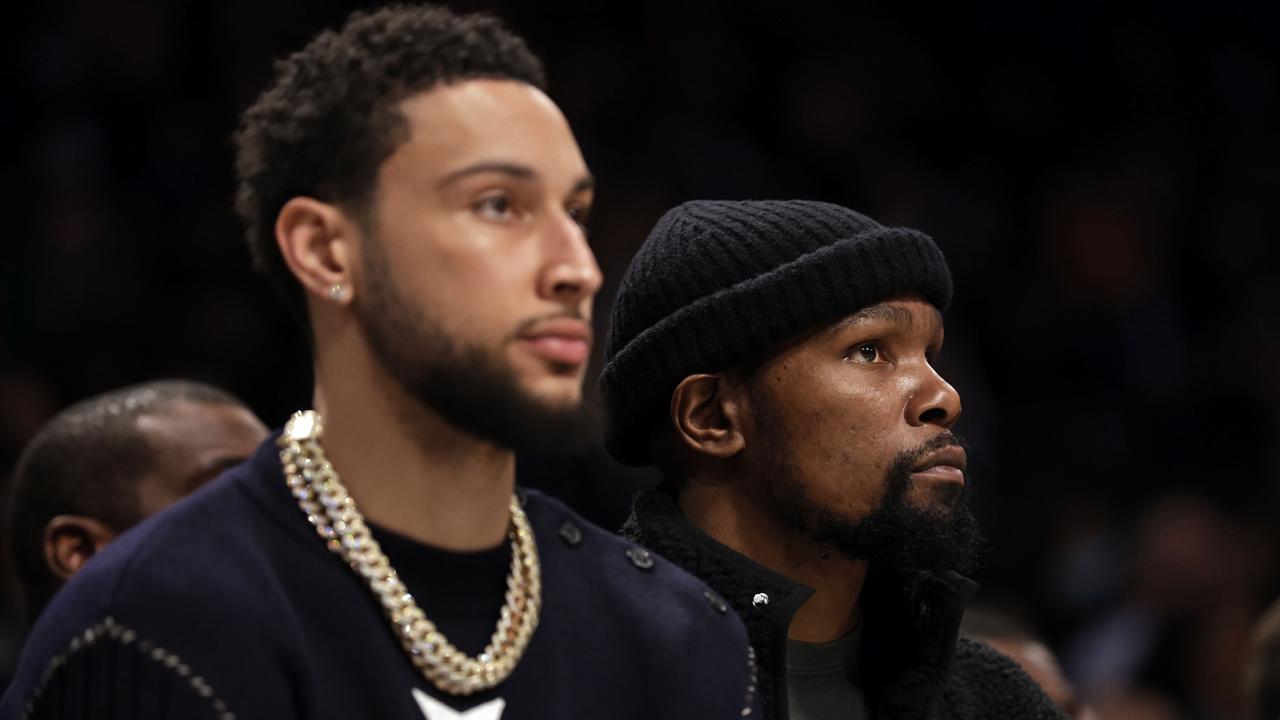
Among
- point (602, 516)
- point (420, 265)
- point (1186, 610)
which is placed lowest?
point (1186, 610)

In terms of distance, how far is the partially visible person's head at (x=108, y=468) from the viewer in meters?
3.07

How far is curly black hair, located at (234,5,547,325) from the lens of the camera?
1985mm

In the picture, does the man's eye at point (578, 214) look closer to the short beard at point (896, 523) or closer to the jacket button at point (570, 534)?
the jacket button at point (570, 534)

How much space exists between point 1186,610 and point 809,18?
2920 millimetres

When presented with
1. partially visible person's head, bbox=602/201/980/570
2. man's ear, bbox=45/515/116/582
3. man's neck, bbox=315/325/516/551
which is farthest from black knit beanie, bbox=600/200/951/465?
man's ear, bbox=45/515/116/582

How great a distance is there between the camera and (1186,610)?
5512 millimetres

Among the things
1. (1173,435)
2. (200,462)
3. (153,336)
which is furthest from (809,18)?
(200,462)

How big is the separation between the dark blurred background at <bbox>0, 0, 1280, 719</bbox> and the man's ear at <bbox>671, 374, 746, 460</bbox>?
2715 millimetres

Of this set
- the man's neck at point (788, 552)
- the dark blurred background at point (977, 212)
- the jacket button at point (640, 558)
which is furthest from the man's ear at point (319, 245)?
the dark blurred background at point (977, 212)

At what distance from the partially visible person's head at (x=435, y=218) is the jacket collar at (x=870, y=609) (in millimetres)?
598

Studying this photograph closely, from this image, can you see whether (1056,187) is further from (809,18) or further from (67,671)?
(67,671)

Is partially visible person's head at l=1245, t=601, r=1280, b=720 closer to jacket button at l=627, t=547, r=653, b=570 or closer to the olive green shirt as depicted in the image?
the olive green shirt

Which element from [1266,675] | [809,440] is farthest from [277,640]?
[1266,675]

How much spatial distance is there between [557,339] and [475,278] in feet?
0.35
